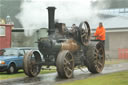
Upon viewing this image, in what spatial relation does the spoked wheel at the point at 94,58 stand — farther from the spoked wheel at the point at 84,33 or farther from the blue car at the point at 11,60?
the blue car at the point at 11,60

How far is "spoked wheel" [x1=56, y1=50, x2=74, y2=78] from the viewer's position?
973 centimetres

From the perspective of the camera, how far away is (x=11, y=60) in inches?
504

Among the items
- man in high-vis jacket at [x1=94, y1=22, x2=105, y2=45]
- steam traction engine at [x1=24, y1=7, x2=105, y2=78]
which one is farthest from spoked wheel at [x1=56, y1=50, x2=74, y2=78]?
man in high-vis jacket at [x1=94, y1=22, x2=105, y2=45]

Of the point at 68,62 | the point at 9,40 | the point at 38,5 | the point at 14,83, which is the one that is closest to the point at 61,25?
the point at 68,62

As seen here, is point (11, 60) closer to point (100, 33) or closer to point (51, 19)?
point (51, 19)

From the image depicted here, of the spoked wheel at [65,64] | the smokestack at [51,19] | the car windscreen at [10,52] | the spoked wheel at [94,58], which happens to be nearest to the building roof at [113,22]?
the car windscreen at [10,52]

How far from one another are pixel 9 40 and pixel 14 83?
39.7 ft

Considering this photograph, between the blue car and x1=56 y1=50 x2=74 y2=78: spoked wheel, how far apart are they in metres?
3.55

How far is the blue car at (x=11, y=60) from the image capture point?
12.5m

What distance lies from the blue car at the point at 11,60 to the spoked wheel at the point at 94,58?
3.54m

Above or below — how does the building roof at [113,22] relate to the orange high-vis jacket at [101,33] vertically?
above

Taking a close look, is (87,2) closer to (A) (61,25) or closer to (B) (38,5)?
(B) (38,5)

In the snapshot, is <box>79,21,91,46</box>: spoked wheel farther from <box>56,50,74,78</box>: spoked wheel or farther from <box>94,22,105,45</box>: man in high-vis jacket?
<box>56,50,74,78</box>: spoked wheel

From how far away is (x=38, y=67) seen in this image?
1129 cm
